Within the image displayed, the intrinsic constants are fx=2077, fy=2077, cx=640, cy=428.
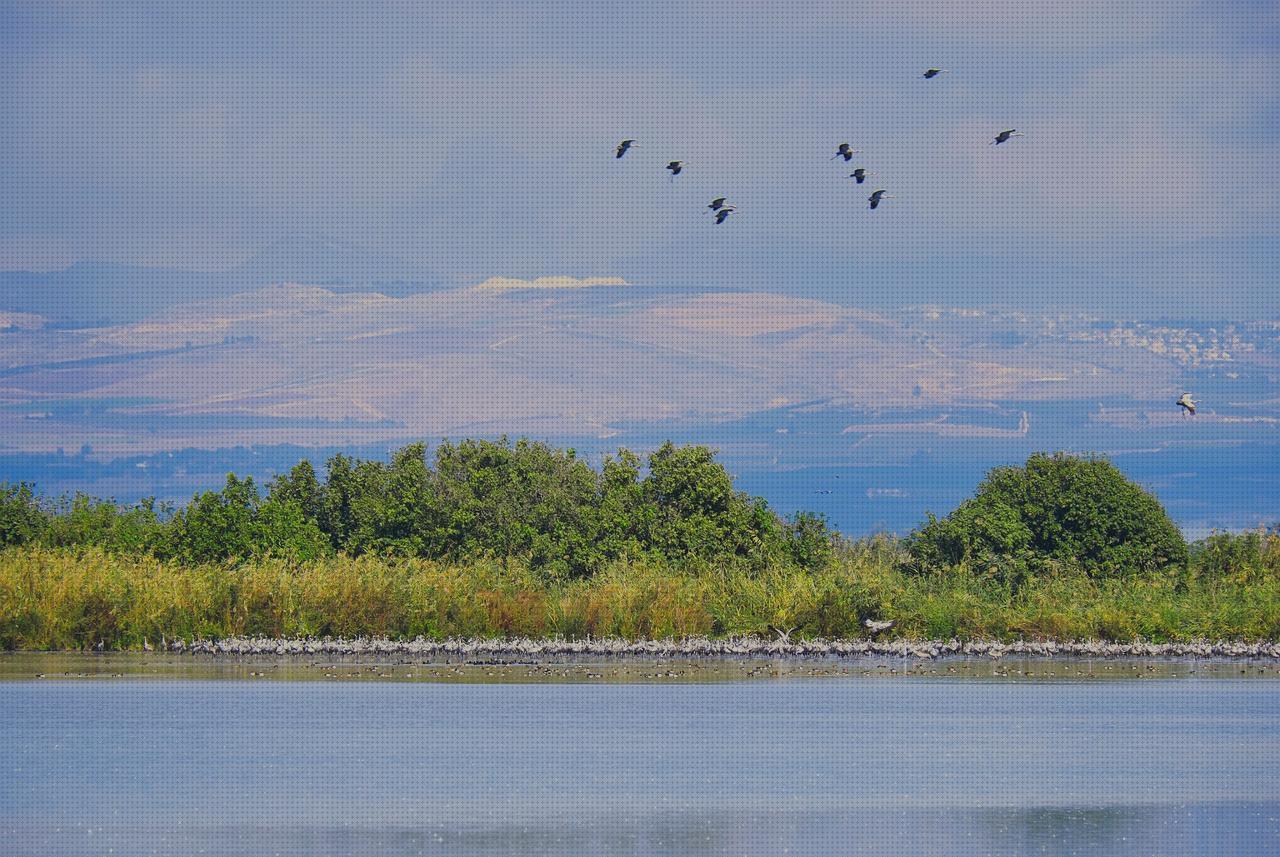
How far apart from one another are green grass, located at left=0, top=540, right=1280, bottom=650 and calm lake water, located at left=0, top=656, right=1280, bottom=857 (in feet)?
19.3

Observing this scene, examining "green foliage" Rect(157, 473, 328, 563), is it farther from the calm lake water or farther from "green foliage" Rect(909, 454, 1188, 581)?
"green foliage" Rect(909, 454, 1188, 581)

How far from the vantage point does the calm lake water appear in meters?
22.3

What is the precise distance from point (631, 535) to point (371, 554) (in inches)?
272

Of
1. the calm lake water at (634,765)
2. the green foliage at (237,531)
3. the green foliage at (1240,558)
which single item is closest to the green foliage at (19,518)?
the green foliage at (237,531)

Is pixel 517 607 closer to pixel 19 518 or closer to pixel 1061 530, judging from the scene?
pixel 1061 530

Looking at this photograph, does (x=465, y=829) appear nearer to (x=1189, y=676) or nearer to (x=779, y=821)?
(x=779, y=821)

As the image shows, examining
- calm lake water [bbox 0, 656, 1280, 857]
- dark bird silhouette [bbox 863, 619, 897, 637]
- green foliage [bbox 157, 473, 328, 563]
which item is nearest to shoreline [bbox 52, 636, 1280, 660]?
dark bird silhouette [bbox 863, 619, 897, 637]

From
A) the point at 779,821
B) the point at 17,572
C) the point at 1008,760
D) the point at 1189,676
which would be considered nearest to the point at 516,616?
the point at 17,572

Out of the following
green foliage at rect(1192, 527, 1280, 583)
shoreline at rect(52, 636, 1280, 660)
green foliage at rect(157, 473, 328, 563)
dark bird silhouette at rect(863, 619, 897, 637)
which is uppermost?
green foliage at rect(157, 473, 328, 563)

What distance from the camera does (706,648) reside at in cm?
4644

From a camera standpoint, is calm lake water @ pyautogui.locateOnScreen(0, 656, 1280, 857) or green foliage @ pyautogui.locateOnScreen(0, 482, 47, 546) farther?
green foliage @ pyautogui.locateOnScreen(0, 482, 47, 546)

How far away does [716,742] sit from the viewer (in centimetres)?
3038

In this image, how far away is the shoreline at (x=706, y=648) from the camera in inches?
1826

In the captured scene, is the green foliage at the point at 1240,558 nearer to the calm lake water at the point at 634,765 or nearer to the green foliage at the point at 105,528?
the calm lake water at the point at 634,765
